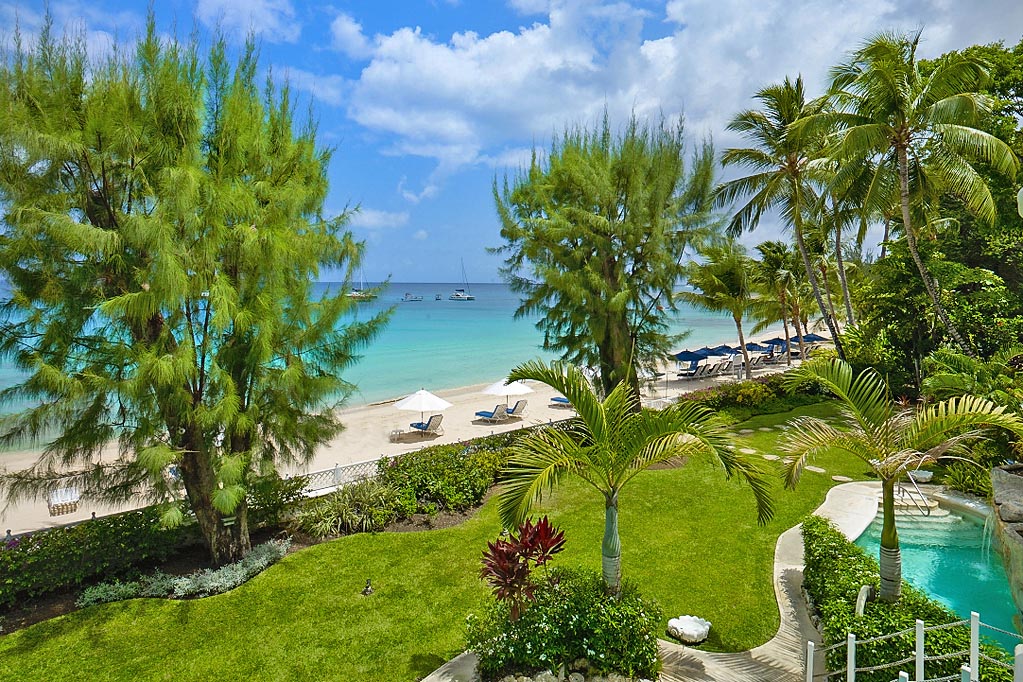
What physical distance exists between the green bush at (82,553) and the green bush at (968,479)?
50.1ft

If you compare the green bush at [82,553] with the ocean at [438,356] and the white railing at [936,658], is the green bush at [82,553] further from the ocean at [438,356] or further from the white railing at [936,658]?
the white railing at [936,658]

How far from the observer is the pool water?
24.3 ft

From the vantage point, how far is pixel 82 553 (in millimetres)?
8938

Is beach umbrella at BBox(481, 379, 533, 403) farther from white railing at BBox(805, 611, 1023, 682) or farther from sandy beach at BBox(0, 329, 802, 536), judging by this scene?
white railing at BBox(805, 611, 1023, 682)

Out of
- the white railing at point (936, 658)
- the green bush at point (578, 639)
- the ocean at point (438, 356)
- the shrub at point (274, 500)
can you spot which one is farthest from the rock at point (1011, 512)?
the shrub at point (274, 500)

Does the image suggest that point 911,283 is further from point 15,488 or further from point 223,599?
point 15,488

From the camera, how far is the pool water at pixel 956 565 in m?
7.41

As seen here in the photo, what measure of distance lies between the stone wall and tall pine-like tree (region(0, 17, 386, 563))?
10612 mm

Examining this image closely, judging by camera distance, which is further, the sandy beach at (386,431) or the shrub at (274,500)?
the sandy beach at (386,431)

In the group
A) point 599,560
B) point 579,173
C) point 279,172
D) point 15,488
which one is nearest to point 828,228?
A: point 579,173

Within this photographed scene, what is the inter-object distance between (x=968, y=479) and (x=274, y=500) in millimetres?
14338

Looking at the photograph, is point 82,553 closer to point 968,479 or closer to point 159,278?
point 159,278

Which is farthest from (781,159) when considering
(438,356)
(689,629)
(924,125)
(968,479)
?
(438,356)

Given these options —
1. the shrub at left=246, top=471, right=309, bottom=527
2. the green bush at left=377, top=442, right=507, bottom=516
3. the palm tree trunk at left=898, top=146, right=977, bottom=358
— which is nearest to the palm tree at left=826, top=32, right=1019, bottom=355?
the palm tree trunk at left=898, top=146, right=977, bottom=358
